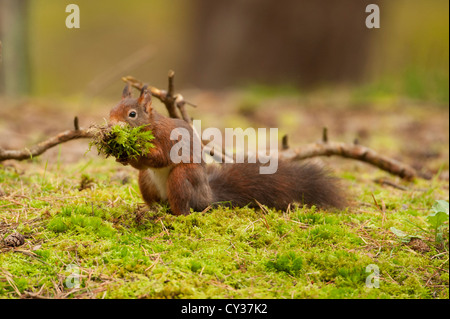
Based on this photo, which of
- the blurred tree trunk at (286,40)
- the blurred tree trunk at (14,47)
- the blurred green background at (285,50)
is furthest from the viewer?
the blurred tree trunk at (286,40)

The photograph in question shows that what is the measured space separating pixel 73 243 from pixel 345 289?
1.32 meters

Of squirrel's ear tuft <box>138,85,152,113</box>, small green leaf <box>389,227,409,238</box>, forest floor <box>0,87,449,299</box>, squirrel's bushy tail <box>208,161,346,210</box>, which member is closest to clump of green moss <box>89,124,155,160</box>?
squirrel's ear tuft <box>138,85,152,113</box>

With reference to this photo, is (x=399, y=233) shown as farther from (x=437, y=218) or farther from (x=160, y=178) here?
(x=160, y=178)

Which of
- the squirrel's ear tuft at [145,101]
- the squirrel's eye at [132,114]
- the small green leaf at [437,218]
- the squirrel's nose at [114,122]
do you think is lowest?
the small green leaf at [437,218]

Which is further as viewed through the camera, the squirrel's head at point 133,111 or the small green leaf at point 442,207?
the squirrel's head at point 133,111

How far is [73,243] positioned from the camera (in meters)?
2.49

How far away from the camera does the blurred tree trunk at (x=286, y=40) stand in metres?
8.67

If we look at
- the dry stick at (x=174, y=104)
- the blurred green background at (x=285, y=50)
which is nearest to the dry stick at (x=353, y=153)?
the dry stick at (x=174, y=104)

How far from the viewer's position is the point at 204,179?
117 inches

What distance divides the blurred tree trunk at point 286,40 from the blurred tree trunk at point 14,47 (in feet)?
10.6

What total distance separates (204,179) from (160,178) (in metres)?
0.26

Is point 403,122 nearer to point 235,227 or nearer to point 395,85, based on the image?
point 395,85

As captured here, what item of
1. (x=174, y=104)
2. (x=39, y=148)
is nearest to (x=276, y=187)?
(x=174, y=104)

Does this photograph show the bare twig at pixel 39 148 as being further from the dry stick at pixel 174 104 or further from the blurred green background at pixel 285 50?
the blurred green background at pixel 285 50
